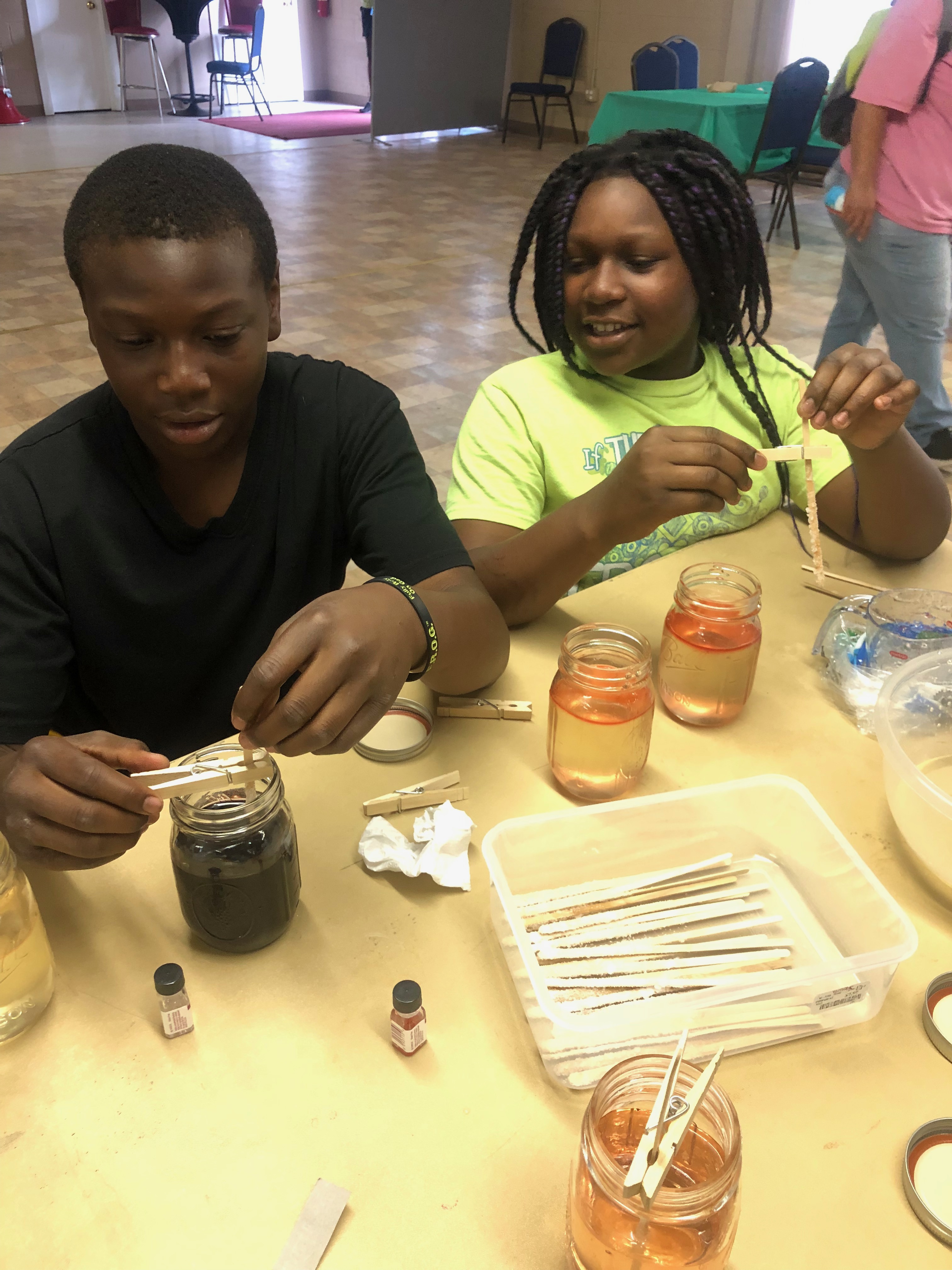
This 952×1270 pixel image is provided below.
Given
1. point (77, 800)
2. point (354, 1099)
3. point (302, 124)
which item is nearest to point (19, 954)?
point (77, 800)

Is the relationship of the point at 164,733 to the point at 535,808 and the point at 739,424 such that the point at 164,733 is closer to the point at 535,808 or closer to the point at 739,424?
the point at 535,808

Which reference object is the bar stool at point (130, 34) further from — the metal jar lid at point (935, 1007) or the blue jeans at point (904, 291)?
the metal jar lid at point (935, 1007)

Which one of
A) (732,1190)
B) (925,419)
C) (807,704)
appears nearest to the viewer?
(732,1190)

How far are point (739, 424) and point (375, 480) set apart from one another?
65 cm

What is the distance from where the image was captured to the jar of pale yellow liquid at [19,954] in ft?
2.02

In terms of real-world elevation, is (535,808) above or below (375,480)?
below

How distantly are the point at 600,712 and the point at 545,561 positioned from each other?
32 cm

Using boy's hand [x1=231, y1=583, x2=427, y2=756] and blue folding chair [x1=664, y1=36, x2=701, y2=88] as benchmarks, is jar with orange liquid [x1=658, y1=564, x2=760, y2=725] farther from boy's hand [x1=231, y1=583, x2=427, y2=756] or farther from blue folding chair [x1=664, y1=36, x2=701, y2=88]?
blue folding chair [x1=664, y1=36, x2=701, y2=88]

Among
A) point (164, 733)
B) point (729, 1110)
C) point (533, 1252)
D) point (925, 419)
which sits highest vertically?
point (729, 1110)

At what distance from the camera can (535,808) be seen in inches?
33.1

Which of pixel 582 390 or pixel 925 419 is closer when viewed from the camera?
pixel 582 390

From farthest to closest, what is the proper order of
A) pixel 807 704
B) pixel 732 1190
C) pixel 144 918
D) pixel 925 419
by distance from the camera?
pixel 925 419
pixel 807 704
pixel 144 918
pixel 732 1190

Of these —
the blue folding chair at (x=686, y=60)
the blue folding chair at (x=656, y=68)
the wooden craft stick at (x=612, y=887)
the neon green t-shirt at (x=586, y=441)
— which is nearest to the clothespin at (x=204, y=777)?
the wooden craft stick at (x=612, y=887)

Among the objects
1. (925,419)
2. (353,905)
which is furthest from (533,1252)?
(925,419)
